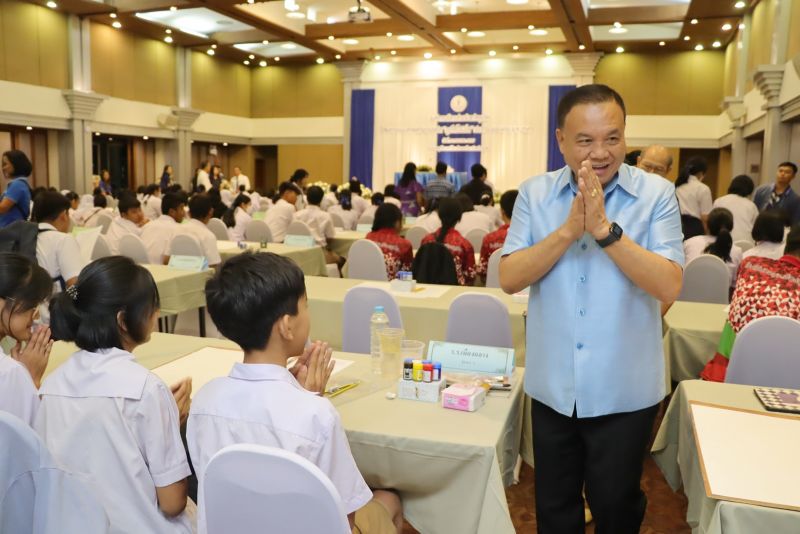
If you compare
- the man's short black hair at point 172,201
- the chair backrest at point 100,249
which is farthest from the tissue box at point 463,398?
the chair backrest at point 100,249

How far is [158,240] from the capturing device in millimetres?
5402

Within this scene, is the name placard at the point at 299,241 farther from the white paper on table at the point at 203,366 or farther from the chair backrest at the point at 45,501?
the chair backrest at the point at 45,501

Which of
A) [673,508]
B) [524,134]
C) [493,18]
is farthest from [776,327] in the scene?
[524,134]

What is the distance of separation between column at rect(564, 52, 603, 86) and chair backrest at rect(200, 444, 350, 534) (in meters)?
15.2

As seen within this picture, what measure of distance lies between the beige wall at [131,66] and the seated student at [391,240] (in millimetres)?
10737

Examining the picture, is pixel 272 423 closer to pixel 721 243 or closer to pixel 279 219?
pixel 721 243

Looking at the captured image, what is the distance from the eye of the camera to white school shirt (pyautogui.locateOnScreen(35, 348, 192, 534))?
1.57 m

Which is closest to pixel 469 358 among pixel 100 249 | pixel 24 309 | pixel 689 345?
pixel 24 309

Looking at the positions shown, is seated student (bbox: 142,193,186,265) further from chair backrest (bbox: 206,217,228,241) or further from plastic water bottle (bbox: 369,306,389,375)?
plastic water bottle (bbox: 369,306,389,375)

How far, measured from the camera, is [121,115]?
1391 cm

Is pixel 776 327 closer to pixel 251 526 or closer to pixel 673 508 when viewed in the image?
pixel 673 508

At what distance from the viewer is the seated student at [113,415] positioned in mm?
1569

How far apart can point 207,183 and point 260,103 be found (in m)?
5.15

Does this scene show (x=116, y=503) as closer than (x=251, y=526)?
No
